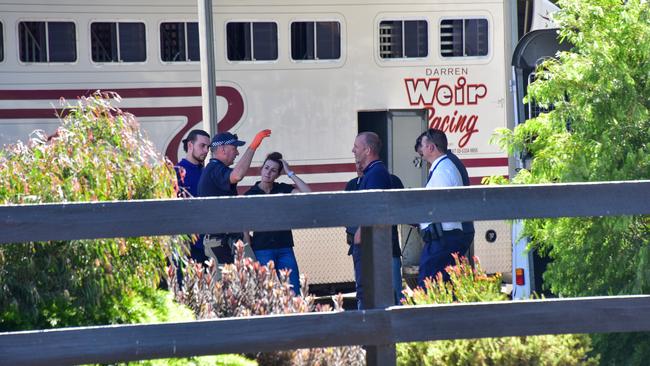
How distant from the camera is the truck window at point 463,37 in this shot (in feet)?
41.5

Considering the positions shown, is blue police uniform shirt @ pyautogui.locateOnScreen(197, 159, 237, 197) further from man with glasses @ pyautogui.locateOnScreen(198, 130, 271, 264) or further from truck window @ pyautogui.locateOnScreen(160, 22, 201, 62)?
truck window @ pyautogui.locateOnScreen(160, 22, 201, 62)

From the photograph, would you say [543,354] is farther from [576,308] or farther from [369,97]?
[369,97]

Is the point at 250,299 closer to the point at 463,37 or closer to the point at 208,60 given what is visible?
the point at 208,60

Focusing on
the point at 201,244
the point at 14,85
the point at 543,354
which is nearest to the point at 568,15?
the point at 543,354

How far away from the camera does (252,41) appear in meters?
12.1

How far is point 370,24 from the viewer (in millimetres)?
12344

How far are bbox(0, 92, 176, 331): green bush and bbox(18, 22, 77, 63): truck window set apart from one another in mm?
6422

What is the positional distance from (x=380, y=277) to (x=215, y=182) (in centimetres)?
449

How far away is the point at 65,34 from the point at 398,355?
756 cm

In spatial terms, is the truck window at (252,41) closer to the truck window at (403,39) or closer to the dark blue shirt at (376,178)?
the truck window at (403,39)

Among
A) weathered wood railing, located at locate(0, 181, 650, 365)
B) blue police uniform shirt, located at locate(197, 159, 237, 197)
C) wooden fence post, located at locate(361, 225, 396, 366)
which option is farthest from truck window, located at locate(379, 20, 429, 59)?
wooden fence post, located at locate(361, 225, 396, 366)

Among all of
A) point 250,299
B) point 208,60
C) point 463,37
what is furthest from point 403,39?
point 250,299

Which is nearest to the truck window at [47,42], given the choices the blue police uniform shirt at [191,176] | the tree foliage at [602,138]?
the blue police uniform shirt at [191,176]

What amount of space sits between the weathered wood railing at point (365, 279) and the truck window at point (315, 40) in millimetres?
7853
